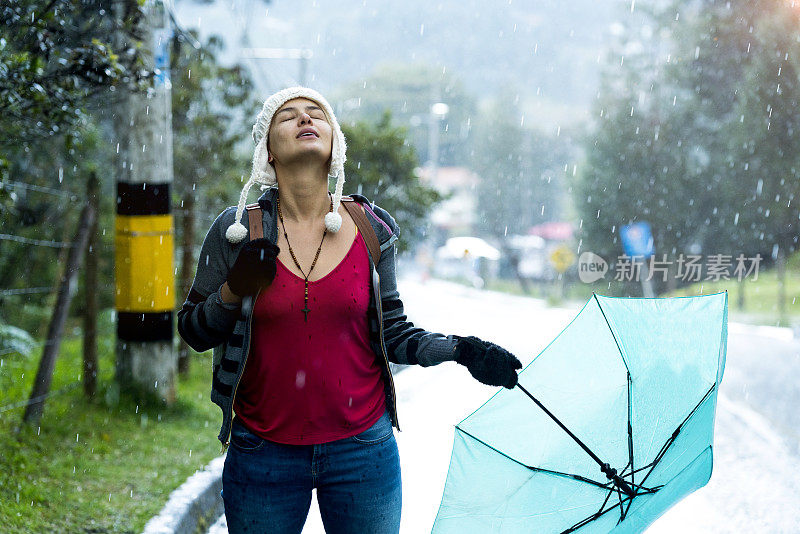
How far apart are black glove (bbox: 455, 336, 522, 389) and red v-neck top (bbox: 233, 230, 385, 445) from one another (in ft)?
0.96

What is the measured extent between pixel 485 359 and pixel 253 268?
669 millimetres

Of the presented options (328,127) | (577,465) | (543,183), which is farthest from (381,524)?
(543,183)

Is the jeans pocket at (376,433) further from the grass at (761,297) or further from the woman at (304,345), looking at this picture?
the grass at (761,297)

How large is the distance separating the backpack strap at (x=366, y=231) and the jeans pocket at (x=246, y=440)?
57cm

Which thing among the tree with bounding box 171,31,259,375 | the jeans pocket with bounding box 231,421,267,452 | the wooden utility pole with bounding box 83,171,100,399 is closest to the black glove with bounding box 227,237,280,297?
the jeans pocket with bounding box 231,421,267,452

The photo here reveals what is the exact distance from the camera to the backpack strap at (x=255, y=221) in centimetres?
237

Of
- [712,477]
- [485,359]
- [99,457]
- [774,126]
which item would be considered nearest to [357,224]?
[485,359]

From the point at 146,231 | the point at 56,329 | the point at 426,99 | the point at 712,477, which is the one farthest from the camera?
the point at 426,99

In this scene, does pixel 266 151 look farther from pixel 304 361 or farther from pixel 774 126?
pixel 774 126

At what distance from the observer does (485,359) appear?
7.82 ft

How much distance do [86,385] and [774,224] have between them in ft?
77.9

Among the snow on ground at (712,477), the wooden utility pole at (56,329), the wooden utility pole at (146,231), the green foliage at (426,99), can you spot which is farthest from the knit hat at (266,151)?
the green foliage at (426,99)

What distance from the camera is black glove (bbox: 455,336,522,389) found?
2.39m

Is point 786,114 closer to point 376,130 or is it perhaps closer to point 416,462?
point 376,130
